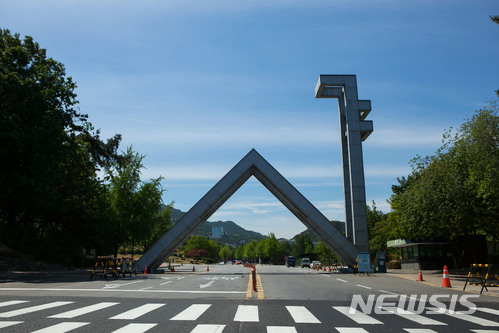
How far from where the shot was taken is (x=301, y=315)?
887 cm

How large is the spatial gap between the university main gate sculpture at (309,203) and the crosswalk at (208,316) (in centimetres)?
→ 2200

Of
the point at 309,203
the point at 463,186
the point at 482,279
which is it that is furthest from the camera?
the point at 309,203

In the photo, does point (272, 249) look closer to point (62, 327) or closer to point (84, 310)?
point (84, 310)

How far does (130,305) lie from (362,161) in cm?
2939

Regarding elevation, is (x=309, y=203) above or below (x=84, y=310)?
above

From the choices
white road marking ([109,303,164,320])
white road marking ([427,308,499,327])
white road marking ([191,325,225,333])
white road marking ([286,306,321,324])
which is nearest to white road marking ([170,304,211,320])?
white road marking ([109,303,164,320])

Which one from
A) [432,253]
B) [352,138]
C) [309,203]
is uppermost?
[352,138]

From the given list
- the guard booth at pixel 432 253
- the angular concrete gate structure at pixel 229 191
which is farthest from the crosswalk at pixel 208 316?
the guard booth at pixel 432 253

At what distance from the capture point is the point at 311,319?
27.3ft

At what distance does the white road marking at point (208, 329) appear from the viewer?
22.6 ft

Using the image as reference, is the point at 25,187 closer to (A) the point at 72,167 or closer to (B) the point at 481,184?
(A) the point at 72,167

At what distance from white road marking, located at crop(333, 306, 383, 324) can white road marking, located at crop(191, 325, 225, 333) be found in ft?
10.1

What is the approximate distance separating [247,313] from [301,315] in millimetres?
1331

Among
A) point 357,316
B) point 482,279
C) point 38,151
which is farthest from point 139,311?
point 38,151
